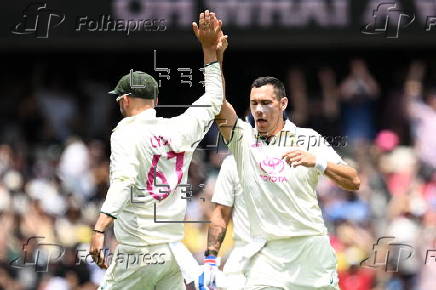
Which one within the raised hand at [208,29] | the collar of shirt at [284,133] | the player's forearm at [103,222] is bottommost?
the player's forearm at [103,222]

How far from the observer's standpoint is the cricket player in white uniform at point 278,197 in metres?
9.88

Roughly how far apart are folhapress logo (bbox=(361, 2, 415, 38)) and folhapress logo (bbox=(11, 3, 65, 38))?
14.6 ft

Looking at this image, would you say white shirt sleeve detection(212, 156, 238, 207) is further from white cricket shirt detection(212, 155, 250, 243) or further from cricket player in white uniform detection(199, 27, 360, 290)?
cricket player in white uniform detection(199, 27, 360, 290)

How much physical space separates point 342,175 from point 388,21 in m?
8.86

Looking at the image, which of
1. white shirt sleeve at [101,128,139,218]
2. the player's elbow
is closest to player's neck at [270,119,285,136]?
the player's elbow

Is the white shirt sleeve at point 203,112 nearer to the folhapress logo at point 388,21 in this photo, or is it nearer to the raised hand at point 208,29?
the raised hand at point 208,29

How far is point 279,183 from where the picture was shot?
9.88 metres

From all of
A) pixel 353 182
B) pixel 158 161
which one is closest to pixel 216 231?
pixel 158 161

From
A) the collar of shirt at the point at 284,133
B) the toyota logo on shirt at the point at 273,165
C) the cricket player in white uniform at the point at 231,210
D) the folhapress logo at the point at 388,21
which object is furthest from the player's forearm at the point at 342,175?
the folhapress logo at the point at 388,21

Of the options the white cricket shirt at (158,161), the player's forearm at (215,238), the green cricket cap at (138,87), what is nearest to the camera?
the white cricket shirt at (158,161)

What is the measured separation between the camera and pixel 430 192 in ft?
52.5

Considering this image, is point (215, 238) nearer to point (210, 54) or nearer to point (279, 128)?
point (279, 128)

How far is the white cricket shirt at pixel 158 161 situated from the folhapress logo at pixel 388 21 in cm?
860

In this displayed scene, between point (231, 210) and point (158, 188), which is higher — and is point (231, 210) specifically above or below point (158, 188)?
below
